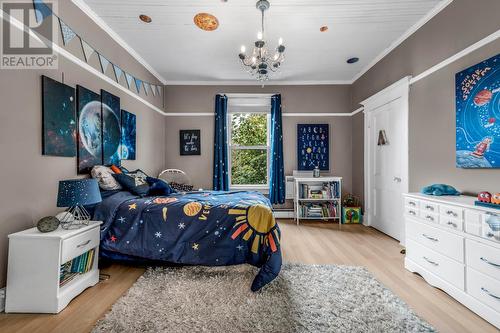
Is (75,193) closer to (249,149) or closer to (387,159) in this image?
(249,149)

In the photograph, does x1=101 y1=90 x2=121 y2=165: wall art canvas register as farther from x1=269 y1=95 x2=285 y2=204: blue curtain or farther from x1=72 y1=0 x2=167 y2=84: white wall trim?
x1=269 y1=95 x2=285 y2=204: blue curtain

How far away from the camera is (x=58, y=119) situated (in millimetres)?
2117

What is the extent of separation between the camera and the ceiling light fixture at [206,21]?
264cm

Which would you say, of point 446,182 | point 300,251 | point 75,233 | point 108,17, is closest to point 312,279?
point 300,251

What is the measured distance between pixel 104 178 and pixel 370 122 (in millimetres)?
4000

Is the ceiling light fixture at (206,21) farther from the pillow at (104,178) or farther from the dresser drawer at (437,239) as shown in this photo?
the dresser drawer at (437,239)

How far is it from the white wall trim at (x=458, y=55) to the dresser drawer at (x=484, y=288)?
1.86 m

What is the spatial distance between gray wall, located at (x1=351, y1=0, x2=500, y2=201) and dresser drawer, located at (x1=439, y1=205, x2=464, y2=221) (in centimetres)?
40

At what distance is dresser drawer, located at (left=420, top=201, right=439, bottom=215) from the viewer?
2037mm

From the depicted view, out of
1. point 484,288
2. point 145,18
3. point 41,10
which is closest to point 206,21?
point 145,18

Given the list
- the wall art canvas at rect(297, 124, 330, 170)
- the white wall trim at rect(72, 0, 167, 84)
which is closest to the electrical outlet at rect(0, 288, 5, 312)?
the white wall trim at rect(72, 0, 167, 84)

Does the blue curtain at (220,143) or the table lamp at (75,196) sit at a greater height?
the blue curtain at (220,143)

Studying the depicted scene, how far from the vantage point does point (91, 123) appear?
2570mm

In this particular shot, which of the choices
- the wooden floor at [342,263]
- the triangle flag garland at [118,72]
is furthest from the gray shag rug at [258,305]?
the triangle flag garland at [118,72]
